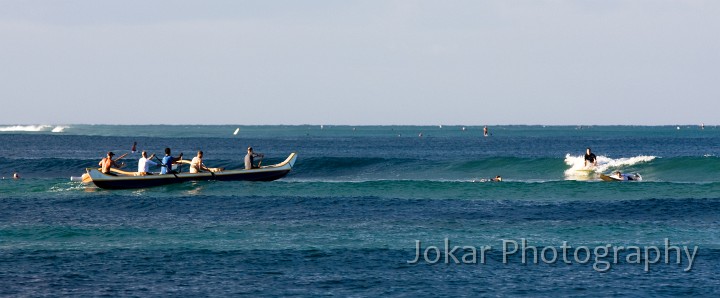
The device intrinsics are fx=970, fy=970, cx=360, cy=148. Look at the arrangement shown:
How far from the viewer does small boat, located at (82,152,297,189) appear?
39.0m

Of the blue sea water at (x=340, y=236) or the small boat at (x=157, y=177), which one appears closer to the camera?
the blue sea water at (x=340, y=236)

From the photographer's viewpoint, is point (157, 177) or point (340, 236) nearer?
point (340, 236)

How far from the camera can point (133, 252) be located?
71.5 feet

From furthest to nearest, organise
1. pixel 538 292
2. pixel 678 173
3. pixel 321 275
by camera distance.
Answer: pixel 678 173 < pixel 321 275 < pixel 538 292

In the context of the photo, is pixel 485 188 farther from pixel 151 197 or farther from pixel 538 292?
pixel 538 292

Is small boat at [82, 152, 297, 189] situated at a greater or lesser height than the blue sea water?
greater

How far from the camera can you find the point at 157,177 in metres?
39.8

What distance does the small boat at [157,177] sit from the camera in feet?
128

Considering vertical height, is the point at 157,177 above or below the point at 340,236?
above

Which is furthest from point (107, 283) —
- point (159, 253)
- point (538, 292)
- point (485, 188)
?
point (485, 188)

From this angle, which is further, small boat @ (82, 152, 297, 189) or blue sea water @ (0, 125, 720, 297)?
small boat @ (82, 152, 297, 189)

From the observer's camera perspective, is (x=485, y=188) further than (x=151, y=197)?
Yes

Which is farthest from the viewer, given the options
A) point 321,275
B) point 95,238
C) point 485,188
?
point 485,188

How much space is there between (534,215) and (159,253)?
12.6 m
